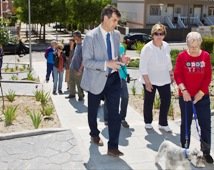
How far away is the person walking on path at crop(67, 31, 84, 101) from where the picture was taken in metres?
8.95

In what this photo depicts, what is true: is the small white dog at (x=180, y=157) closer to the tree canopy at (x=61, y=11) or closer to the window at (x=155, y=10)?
the tree canopy at (x=61, y=11)

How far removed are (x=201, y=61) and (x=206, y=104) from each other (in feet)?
2.04

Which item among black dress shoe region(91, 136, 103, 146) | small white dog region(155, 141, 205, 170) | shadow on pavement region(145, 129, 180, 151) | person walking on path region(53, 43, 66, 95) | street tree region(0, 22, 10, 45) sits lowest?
shadow on pavement region(145, 129, 180, 151)

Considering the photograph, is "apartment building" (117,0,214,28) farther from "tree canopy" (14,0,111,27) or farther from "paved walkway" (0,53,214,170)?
"paved walkway" (0,53,214,170)

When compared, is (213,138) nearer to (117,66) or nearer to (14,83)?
(117,66)

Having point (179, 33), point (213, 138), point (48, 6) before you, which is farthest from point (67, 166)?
point (179, 33)

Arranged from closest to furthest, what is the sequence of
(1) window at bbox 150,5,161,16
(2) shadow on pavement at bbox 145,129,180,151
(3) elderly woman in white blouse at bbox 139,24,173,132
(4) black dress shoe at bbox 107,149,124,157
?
(4) black dress shoe at bbox 107,149,124,157
(2) shadow on pavement at bbox 145,129,180,151
(3) elderly woman in white blouse at bbox 139,24,173,132
(1) window at bbox 150,5,161,16

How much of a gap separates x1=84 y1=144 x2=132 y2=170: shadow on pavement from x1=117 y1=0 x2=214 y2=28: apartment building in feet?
126

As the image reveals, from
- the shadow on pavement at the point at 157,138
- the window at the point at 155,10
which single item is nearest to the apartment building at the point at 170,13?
the window at the point at 155,10

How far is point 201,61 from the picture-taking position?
5.47 metres

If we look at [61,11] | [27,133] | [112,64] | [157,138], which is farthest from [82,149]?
[61,11]

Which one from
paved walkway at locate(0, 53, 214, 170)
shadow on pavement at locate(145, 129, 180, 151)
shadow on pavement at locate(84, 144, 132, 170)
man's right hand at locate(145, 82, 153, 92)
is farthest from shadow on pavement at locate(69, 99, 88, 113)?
shadow on pavement at locate(84, 144, 132, 170)

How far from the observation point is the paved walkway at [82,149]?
219 inches

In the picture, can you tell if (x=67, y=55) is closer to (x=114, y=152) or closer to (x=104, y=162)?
(x=114, y=152)
